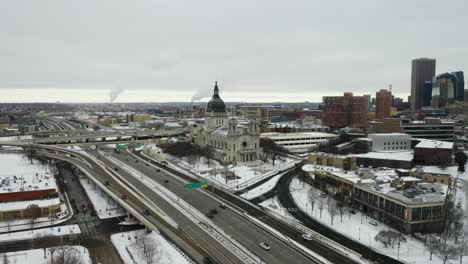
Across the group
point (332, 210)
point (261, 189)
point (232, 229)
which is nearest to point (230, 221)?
point (232, 229)

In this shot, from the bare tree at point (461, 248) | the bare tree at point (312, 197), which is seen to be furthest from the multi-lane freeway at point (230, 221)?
the bare tree at point (461, 248)

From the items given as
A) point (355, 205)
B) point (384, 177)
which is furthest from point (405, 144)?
point (355, 205)

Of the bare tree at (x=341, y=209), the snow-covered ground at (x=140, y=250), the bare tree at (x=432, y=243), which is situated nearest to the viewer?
the snow-covered ground at (x=140, y=250)

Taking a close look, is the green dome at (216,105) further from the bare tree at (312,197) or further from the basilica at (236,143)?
the bare tree at (312,197)

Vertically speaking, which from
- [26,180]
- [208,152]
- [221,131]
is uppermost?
[221,131]

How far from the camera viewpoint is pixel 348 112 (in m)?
162

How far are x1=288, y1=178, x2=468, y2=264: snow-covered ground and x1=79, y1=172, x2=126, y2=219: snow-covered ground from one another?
27836 mm

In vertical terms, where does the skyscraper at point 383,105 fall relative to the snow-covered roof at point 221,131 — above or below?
above

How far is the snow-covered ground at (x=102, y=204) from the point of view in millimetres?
53412

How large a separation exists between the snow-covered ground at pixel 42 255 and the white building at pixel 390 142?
7946 cm

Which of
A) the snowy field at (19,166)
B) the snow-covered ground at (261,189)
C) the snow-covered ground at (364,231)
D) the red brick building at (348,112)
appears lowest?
the snow-covered ground at (364,231)

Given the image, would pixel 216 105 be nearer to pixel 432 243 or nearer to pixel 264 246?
pixel 264 246

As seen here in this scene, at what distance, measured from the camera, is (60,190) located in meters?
66.2

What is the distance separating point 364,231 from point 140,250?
27.2 m
